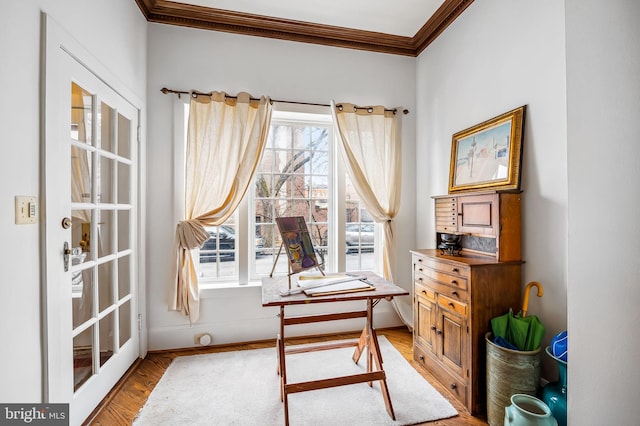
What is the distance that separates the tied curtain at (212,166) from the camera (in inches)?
103

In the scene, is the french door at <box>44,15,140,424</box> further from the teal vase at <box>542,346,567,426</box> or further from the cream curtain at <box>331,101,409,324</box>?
the teal vase at <box>542,346,567,426</box>

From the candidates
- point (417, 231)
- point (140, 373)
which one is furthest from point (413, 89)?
point (140, 373)

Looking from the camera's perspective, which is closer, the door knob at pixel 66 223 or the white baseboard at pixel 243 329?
the door knob at pixel 66 223

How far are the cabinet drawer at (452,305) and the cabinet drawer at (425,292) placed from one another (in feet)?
0.29

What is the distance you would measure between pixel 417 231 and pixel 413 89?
161 centimetres

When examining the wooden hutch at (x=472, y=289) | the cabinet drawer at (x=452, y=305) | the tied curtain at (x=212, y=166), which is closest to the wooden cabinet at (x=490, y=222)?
the wooden hutch at (x=472, y=289)

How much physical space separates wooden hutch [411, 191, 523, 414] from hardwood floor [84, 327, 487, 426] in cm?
12

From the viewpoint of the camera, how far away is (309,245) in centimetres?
203

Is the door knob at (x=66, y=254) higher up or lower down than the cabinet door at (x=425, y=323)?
higher up

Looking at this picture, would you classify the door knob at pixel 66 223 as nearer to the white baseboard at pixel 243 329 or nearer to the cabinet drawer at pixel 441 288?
the white baseboard at pixel 243 329

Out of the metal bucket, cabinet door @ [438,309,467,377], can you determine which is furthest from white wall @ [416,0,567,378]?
cabinet door @ [438,309,467,377]

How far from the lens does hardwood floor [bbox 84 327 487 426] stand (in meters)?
1.77

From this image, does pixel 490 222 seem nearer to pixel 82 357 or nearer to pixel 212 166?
pixel 212 166

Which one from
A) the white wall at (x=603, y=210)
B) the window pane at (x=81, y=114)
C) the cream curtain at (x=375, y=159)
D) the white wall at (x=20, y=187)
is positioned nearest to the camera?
the white wall at (x=603, y=210)
